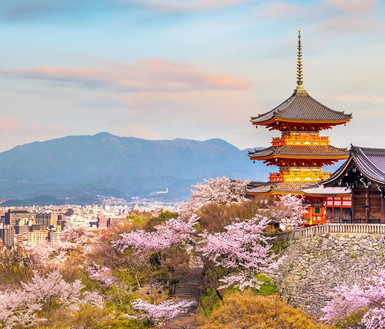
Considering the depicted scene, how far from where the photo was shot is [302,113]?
64.0 metres

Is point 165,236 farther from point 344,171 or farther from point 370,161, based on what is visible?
point 370,161

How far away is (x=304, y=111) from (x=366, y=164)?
19.2m

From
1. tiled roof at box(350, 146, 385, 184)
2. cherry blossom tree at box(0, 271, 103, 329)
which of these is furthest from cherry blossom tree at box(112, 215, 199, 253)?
tiled roof at box(350, 146, 385, 184)

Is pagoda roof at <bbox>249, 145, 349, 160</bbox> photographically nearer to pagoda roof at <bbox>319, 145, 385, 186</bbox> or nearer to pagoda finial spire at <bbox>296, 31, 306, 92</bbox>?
pagoda finial spire at <bbox>296, 31, 306, 92</bbox>

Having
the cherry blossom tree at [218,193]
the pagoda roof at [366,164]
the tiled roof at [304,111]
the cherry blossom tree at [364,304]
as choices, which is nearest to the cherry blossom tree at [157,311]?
the cherry blossom tree at [364,304]

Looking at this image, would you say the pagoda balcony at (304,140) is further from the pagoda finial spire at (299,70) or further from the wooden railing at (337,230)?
the wooden railing at (337,230)

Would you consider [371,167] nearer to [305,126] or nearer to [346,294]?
[346,294]

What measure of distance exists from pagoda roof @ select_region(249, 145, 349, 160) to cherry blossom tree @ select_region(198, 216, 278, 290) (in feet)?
48.1

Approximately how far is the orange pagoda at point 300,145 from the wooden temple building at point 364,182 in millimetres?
13825

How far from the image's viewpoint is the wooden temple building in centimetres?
4491

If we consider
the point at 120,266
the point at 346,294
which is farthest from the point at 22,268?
the point at 346,294

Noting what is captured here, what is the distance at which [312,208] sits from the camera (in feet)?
193

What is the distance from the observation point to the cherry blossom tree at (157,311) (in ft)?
142

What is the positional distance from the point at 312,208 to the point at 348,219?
18.7ft
